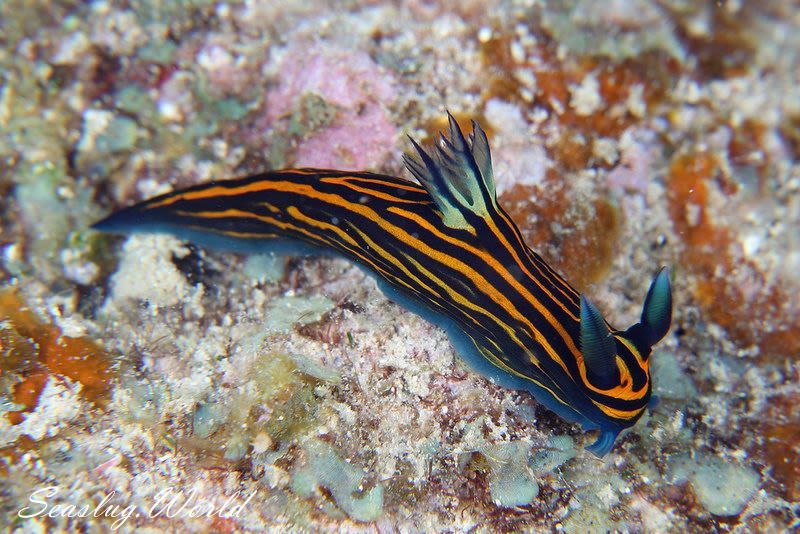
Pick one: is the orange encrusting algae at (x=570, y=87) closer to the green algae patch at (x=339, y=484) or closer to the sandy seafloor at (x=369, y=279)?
the sandy seafloor at (x=369, y=279)

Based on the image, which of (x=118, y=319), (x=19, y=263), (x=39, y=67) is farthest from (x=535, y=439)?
(x=39, y=67)

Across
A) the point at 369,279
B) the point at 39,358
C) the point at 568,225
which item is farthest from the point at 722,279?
the point at 39,358

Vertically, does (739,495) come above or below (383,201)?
below

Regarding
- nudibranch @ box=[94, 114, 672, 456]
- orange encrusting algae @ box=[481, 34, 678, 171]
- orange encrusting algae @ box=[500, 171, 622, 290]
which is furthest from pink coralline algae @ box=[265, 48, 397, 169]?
orange encrusting algae @ box=[500, 171, 622, 290]

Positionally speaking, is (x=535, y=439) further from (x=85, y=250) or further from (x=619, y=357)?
(x=85, y=250)

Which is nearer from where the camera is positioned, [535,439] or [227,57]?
[535,439]

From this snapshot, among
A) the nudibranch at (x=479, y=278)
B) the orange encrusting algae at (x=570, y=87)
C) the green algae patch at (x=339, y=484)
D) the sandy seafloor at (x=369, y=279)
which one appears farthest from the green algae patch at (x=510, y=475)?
the orange encrusting algae at (x=570, y=87)

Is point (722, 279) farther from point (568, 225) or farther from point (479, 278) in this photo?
point (479, 278)

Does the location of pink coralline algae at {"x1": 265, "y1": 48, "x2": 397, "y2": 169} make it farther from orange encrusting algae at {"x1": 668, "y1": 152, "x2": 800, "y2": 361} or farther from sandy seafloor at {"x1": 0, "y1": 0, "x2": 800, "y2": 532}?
orange encrusting algae at {"x1": 668, "y1": 152, "x2": 800, "y2": 361}
